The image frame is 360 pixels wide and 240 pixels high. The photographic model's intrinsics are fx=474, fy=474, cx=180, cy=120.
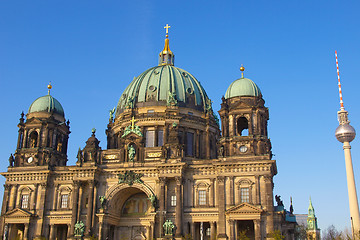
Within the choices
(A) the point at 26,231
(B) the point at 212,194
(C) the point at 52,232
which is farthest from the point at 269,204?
(A) the point at 26,231

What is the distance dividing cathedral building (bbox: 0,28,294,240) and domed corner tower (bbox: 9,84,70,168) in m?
0.14

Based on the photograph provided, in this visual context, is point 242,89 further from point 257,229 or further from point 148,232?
point 148,232

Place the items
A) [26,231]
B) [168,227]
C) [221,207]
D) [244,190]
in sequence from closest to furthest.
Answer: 1. [168,227]
2. [221,207]
3. [244,190]
4. [26,231]

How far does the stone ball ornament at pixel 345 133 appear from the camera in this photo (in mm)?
63469

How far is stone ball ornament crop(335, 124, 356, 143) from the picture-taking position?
208ft

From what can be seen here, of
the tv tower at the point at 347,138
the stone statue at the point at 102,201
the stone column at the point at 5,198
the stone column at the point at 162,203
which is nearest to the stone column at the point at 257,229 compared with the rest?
the stone column at the point at 162,203

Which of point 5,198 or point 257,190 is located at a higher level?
point 5,198

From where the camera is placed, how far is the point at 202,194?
197 feet

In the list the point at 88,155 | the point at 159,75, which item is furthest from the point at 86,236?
the point at 159,75

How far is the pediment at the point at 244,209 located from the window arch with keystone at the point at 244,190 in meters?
1.18

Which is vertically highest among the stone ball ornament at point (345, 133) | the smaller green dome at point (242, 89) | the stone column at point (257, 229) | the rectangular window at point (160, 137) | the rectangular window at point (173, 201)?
the smaller green dome at point (242, 89)

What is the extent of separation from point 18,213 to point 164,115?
2481 cm

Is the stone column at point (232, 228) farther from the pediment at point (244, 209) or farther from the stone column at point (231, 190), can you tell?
the stone column at point (231, 190)

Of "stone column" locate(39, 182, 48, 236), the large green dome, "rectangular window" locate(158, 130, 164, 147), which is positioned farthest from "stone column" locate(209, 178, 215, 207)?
"stone column" locate(39, 182, 48, 236)
